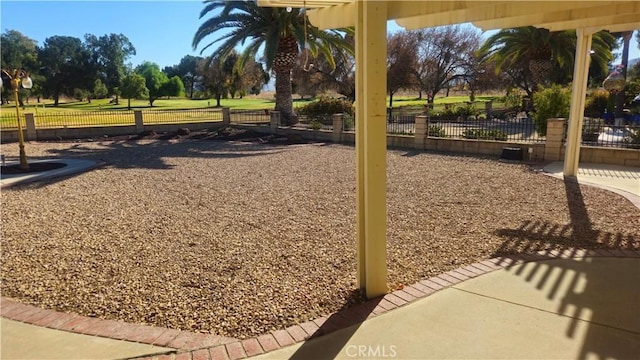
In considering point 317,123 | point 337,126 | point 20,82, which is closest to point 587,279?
point 20,82

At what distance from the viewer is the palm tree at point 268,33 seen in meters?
18.6

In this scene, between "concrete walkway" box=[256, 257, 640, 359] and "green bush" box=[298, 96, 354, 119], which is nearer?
"concrete walkway" box=[256, 257, 640, 359]

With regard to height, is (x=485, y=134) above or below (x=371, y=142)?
below

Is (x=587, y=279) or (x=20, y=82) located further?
(x=20, y=82)

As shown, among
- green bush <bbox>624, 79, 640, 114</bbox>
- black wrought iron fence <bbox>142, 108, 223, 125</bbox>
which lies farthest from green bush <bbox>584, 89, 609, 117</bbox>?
black wrought iron fence <bbox>142, 108, 223, 125</bbox>

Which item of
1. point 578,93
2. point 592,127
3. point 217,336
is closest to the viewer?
point 217,336

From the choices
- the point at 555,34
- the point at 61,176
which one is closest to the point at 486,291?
the point at 61,176

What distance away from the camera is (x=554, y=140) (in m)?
11.4

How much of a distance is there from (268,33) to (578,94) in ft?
44.1

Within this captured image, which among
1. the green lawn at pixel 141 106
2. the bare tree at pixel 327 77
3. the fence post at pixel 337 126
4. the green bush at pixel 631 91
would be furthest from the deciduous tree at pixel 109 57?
the green bush at pixel 631 91

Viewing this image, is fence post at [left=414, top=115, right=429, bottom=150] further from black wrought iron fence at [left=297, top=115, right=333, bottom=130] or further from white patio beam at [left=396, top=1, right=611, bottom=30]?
white patio beam at [left=396, top=1, right=611, bottom=30]

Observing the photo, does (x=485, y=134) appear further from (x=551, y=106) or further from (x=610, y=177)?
(x=610, y=177)

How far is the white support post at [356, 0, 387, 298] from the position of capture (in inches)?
126

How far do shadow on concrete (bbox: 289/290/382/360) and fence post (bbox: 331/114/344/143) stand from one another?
1386 centimetres
